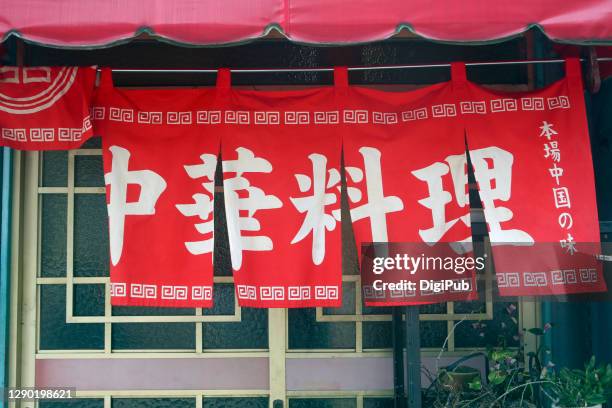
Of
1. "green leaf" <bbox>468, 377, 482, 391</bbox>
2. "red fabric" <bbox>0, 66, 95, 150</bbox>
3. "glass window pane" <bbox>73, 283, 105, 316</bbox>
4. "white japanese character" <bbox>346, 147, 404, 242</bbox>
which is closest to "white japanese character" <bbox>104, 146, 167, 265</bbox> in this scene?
"red fabric" <bbox>0, 66, 95, 150</bbox>

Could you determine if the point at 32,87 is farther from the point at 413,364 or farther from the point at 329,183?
the point at 413,364

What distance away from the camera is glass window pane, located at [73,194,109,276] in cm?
539

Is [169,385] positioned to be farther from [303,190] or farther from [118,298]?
[303,190]

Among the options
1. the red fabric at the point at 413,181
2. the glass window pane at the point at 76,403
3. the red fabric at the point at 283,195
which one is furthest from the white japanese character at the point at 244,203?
the glass window pane at the point at 76,403

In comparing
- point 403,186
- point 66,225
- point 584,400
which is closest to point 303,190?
point 403,186

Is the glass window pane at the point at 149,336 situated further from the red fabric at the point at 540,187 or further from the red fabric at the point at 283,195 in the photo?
the red fabric at the point at 540,187

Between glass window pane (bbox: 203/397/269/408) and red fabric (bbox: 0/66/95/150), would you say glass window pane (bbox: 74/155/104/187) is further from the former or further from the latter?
glass window pane (bbox: 203/397/269/408)

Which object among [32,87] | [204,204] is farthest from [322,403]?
[32,87]

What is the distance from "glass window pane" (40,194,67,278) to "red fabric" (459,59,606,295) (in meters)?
3.83

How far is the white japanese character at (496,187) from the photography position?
4.48 meters

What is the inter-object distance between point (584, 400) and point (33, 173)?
5.21 m

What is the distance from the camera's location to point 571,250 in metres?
4.50

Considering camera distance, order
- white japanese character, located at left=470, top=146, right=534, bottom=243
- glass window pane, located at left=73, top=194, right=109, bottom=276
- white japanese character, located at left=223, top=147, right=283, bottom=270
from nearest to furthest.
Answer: white japanese character, located at left=470, top=146, right=534, bottom=243 < white japanese character, located at left=223, top=147, right=283, bottom=270 < glass window pane, located at left=73, top=194, right=109, bottom=276

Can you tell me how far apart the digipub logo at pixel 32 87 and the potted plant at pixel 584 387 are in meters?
4.65
